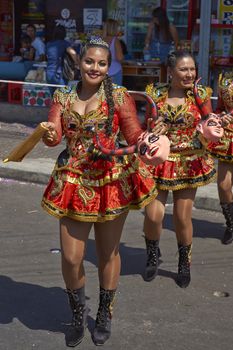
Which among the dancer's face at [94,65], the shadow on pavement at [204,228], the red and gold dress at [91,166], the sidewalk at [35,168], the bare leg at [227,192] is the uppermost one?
the dancer's face at [94,65]

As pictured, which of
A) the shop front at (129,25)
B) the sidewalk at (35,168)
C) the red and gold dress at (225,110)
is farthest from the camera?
the shop front at (129,25)

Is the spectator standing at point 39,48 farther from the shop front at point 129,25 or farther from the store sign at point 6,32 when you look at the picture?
the store sign at point 6,32

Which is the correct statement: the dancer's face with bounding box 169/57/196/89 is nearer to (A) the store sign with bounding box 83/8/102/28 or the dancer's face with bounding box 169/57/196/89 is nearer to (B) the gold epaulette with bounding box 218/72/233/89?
(B) the gold epaulette with bounding box 218/72/233/89

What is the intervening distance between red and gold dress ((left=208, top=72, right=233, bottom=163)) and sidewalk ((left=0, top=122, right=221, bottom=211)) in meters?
1.37

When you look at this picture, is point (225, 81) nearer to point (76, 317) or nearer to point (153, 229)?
point (153, 229)

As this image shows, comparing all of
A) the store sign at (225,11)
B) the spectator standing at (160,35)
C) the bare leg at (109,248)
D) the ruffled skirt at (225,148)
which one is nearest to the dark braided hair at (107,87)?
the bare leg at (109,248)

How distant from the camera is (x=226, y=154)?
585 cm

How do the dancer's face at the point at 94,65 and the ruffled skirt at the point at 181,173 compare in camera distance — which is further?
the ruffled skirt at the point at 181,173

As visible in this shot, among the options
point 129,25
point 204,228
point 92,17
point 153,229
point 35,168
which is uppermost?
point 92,17

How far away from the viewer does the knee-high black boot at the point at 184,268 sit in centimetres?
505

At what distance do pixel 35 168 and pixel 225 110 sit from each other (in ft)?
11.1

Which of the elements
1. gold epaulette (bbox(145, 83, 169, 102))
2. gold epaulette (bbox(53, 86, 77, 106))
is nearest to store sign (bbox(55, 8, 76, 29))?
gold epaulette (bbox(145, 83, 169, 102))

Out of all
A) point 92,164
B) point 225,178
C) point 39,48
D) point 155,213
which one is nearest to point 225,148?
point 225,178

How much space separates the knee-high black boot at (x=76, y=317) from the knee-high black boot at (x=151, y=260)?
1081mm
